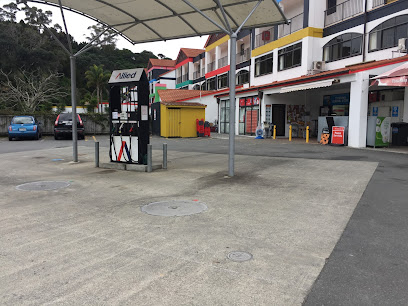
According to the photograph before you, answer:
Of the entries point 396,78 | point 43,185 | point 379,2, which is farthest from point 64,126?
point 379,2

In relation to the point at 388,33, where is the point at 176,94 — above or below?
below

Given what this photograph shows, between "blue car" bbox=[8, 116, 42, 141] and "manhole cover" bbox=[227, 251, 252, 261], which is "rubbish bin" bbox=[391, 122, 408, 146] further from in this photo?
"blue car" bbox=[8, 116, 42, 141]

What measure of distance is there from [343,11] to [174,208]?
22064mm

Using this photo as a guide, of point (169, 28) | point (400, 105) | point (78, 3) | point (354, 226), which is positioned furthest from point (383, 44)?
point (354, 226)

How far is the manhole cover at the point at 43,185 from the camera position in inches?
277

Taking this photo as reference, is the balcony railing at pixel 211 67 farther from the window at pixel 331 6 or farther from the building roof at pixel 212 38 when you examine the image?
the window at pixel 331 6

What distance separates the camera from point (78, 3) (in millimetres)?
10086

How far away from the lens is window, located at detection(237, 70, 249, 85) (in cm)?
3294

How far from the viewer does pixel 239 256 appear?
3.62 meters

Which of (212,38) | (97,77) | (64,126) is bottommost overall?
(64,126)

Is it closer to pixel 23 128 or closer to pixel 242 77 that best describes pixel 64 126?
pixel 23 128

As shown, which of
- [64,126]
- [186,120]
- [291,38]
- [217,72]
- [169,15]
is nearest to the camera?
[169,15]

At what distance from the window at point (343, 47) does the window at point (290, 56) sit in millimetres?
1800

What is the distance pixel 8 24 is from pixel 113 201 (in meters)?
55.3
